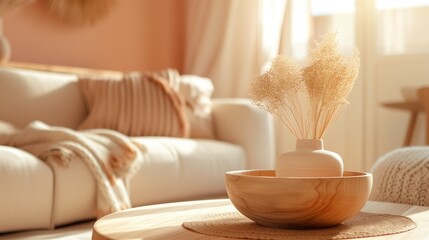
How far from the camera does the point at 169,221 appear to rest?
1.18 meters

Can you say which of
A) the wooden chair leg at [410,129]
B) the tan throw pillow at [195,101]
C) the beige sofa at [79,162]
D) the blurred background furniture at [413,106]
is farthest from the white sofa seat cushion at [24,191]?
the wooden chair leg at [410,129]

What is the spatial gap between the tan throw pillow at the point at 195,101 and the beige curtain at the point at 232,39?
0.99m

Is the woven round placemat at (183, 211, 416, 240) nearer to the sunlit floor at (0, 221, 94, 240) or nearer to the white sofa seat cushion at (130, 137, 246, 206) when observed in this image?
the sunlit floor at (0, 221, 94, 240)

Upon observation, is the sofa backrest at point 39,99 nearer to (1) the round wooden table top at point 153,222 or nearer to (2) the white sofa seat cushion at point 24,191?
(2) the white sofa seat cushion at point 24,191

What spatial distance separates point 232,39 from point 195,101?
1.32 m

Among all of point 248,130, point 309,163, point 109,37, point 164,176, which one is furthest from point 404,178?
point 109,37

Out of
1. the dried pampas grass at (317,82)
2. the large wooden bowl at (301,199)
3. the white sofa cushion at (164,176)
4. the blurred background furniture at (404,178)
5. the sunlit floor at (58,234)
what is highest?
the dried pampas grass at (317,82)

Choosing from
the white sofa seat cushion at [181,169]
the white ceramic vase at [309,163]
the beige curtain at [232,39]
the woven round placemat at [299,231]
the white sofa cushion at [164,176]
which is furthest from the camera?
the beige curtain at [232,39]

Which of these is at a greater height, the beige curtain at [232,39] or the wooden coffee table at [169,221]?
the beige curtain at [232,39]

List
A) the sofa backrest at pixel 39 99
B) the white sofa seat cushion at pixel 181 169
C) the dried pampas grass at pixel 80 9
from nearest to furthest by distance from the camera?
the white sofa seat cushion at pixel 181 169 < the sofa backrest at pixel 39 99 < the dried pampas grass at pixel 80 9

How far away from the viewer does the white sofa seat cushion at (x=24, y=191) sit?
1935 millimetres

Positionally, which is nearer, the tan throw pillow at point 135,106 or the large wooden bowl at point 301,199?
the large wooden bowl at point 301,199

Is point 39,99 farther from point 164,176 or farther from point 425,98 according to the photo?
point 425,98

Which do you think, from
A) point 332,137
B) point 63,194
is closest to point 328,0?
point 332,137
